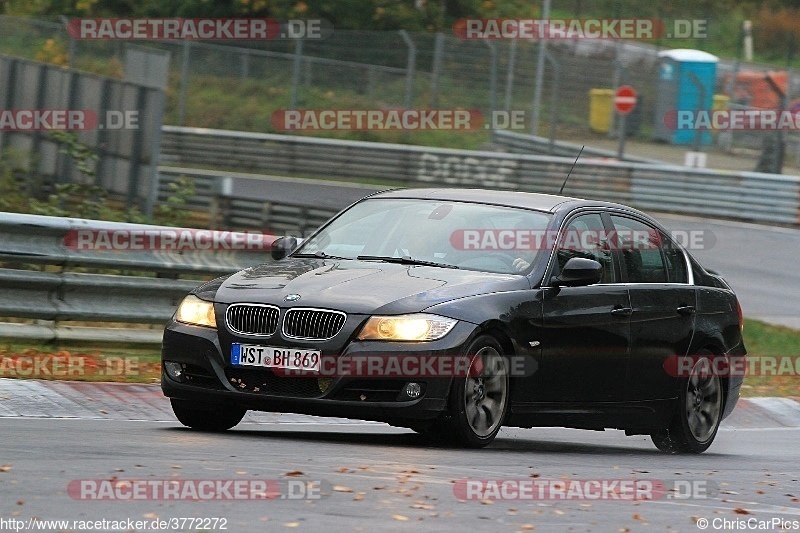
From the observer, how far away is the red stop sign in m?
35.7

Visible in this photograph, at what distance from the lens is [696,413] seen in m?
11.2

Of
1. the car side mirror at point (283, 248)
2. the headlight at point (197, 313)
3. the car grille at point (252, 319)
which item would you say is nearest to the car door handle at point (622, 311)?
the car side mirror at point (283, 248)

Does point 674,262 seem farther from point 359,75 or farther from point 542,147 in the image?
point 542,147

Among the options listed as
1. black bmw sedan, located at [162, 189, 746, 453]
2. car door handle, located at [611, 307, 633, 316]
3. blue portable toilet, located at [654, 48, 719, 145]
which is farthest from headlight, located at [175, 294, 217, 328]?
blue portable toilet, located at [654, 48, 719, 145]

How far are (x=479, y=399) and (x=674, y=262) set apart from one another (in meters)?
2.61

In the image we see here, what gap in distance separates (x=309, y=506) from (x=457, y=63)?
28022mm

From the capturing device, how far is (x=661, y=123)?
38.2 meters

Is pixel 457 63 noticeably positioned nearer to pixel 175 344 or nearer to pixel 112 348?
pixel 112 348

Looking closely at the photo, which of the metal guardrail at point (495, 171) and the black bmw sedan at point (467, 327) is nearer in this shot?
the black bmw sedan at point (467, 327)

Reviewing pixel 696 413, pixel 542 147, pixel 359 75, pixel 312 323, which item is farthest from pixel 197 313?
pixel 542 147

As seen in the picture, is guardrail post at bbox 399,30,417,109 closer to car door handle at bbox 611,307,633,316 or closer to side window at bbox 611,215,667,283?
side window at bbox 611,215,667,283

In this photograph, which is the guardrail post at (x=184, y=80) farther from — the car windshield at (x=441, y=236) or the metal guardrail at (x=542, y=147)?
the car windshield at (x=441, y=236)

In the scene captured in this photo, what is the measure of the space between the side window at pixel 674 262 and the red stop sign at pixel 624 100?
24.4 m

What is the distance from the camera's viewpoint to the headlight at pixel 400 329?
8797 millimetres
